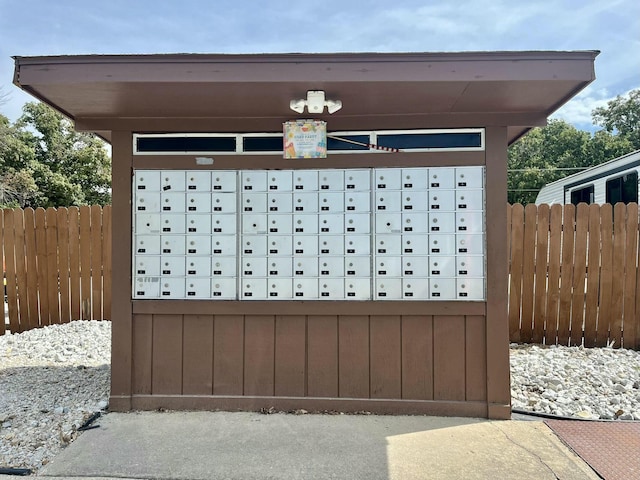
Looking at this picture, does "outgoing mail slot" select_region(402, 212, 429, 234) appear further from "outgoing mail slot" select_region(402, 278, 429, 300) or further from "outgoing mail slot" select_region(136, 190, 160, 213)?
"outgoing mail slot" select_region(136, 190, 160, 213)

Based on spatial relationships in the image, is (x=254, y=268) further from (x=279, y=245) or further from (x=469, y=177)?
(x=469, y=177)

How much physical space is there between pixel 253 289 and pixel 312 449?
1.30 m

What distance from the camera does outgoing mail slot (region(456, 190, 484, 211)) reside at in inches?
147

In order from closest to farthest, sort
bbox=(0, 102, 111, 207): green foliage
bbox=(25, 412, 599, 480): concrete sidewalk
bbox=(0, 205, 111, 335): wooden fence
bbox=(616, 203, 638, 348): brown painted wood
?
bbox=(25, 412, 599, 480): concrete sidewalk
bbox=(616, 203, 638, 348): brown painted wood
bbox=(0, 205, 111, 335): wooden fence
bbox=(0, 102, 111, 207): green foliage

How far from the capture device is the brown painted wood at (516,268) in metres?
5.79

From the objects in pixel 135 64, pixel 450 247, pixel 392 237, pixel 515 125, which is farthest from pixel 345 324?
pixel 135 64

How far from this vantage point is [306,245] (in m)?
3.83

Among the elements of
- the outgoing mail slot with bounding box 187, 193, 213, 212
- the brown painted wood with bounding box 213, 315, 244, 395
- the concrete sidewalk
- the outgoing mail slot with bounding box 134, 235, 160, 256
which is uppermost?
the outgoing mail slot with bounding box 187, 193, 213, 212

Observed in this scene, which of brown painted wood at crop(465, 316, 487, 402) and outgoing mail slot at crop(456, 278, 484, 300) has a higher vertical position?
outgoing mail slot at crop(456, 278, 484, 300)

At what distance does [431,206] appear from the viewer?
379 centimetres

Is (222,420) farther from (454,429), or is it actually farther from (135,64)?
(135,64)

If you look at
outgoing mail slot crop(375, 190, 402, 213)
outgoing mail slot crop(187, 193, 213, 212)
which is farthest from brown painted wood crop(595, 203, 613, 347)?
outgoing mail slot crop(187, 193, 213, 212)

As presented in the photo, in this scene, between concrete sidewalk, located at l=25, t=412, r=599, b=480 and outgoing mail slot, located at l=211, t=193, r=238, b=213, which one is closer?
concrete sidewalk, located at l=25, t=412, r=599, b=480

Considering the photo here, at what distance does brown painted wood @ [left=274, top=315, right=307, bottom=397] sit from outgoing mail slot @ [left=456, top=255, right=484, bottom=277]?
130 cm
